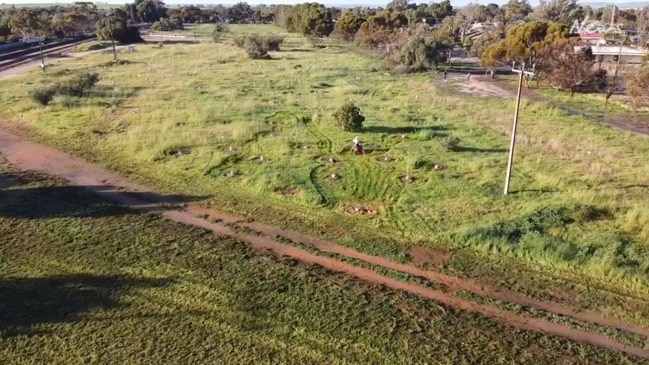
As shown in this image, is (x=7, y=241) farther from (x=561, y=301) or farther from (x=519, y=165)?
(x=519, y=165)

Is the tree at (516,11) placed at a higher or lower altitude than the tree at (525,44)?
higher

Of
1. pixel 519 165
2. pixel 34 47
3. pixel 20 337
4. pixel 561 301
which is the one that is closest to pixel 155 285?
pixel 20 337

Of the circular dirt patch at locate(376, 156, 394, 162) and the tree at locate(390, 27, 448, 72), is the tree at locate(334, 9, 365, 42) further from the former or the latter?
the circular dirt patch at locate(376, 156, 394, 162)

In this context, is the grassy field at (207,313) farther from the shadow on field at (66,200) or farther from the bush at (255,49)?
the bush at (255,49)

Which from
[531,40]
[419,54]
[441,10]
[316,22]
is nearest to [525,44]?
[531,40]

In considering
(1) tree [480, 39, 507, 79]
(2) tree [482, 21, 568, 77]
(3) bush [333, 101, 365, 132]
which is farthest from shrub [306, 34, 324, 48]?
(3) bush [333, 101, 365, 132]

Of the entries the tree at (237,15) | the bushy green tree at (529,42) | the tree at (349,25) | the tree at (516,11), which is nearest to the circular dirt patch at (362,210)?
the bushy green tree at (529,42)
